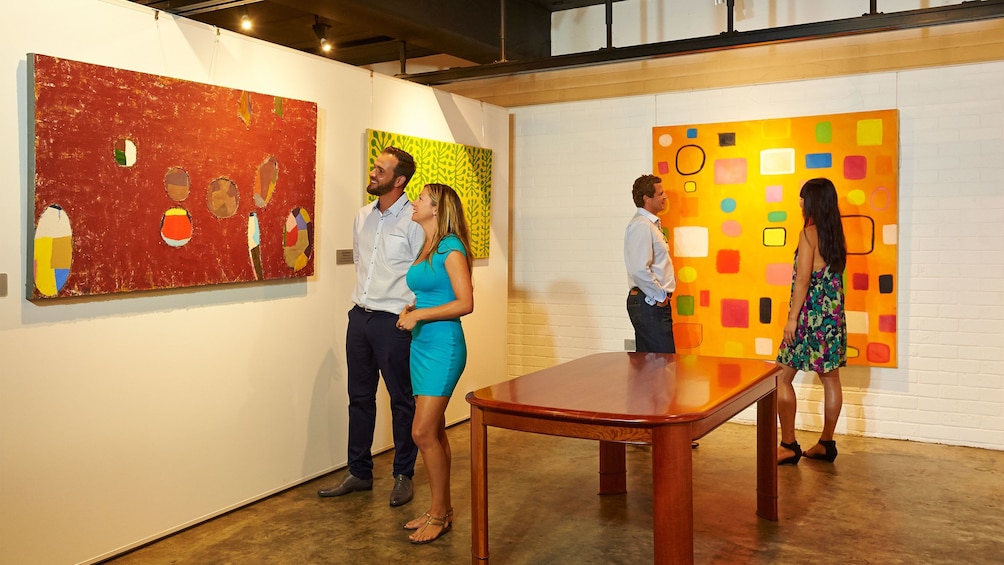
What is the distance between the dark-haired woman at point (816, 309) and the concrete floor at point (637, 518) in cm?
39

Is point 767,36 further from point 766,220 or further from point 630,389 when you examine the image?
point 630,389

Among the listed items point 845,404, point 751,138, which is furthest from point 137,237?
point 845,404

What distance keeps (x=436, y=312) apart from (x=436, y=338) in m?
0.12

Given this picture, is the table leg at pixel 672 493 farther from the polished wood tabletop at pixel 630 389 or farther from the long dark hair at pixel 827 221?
the long dark hair at pixel 827 221

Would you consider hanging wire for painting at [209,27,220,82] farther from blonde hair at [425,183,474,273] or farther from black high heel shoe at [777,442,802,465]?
black high heel shoe at [777,442,802,465]

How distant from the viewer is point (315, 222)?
15.3ft

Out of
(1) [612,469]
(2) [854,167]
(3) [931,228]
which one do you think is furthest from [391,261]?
(3) [931,228]

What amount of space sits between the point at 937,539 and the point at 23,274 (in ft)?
13.2

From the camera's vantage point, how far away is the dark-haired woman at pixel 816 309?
4680 millimetres

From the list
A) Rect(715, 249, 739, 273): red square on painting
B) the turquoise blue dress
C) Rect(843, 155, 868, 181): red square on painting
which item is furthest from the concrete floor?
Rect(843, 155, 868, 181): red square on painting

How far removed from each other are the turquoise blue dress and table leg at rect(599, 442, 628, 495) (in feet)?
3.67

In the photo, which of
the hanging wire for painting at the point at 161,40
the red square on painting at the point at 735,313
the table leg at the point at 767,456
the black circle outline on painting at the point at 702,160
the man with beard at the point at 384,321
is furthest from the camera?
the black circle outline on painting at the point at 702,160

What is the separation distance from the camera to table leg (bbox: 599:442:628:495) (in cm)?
435

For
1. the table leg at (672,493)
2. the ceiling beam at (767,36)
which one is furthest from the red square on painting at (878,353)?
the table leg at (672,493)
